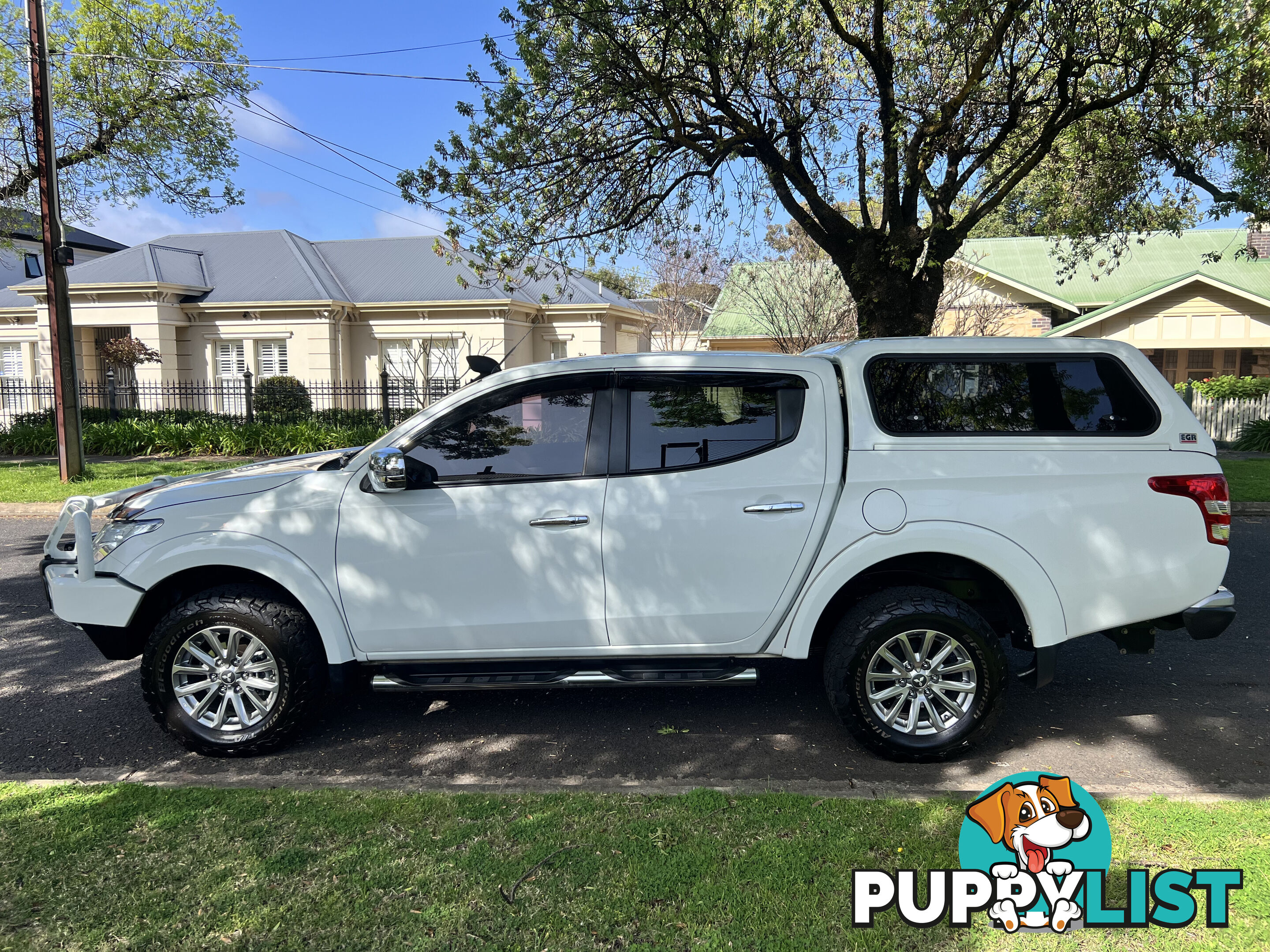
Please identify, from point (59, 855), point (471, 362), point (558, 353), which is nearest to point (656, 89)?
point (471, 362)

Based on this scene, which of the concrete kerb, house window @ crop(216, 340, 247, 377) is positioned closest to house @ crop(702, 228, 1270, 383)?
house window @ crop(216, 340, 247, 377)

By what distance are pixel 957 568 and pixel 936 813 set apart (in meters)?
1.24

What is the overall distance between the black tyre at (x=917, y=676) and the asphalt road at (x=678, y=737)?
0.49 feet

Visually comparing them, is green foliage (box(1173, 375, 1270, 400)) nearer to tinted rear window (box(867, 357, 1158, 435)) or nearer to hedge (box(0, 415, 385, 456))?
tinted rear window (box(867, 357, 1158, 435))

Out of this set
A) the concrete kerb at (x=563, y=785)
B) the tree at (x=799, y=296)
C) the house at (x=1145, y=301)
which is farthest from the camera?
the house at (x=1145, y=301)

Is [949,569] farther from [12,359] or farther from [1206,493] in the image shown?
[12,359]

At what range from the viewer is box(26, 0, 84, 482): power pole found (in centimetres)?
1331

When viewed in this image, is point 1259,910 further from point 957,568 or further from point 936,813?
point 957,568

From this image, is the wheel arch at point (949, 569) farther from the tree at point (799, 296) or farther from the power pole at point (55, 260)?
the tree at point (799, 296)

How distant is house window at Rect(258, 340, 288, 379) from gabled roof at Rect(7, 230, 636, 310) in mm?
1301

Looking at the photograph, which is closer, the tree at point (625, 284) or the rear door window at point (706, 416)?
the rear door window at point (706, 416)

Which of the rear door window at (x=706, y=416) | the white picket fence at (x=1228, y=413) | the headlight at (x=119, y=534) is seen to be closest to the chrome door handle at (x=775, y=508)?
the rear door window at (x=706, y=416)

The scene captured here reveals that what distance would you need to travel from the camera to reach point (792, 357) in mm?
4383

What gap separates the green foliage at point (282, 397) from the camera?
816 inches
